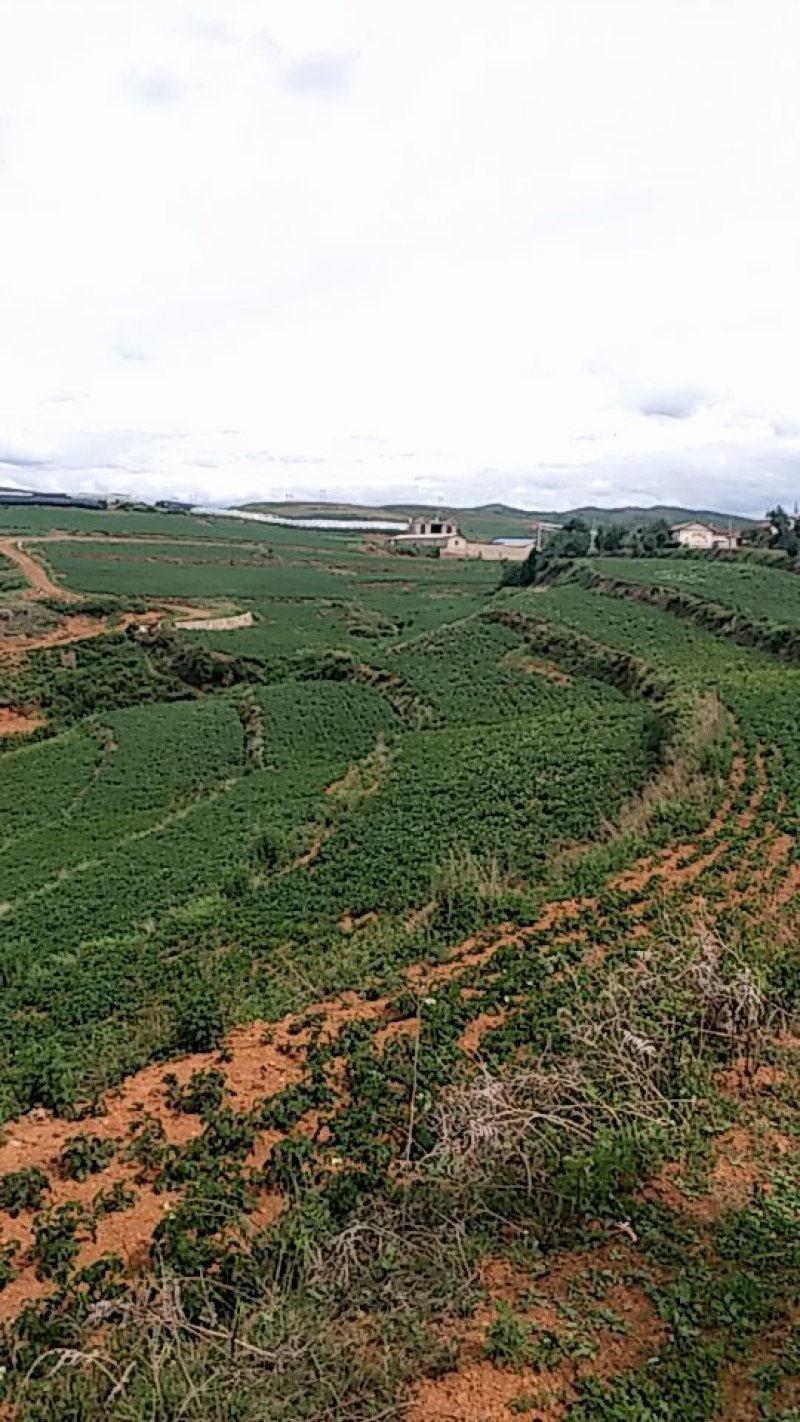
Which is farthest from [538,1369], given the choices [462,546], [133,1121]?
[462,546]

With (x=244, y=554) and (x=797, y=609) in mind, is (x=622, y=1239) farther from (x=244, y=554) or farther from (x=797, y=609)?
(x=244, y=554)

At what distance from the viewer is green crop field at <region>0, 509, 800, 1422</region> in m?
7.25

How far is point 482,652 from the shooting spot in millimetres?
53562

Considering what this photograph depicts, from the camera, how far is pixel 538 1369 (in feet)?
23.4

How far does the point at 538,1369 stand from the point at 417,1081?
189 inches

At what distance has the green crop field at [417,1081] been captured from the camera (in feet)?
23.8

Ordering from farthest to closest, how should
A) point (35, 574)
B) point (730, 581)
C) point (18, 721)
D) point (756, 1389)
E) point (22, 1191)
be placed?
point (35, 574) < point (730, 581) < point (18, 721) < point (22, 1191) < point (756, 1389)

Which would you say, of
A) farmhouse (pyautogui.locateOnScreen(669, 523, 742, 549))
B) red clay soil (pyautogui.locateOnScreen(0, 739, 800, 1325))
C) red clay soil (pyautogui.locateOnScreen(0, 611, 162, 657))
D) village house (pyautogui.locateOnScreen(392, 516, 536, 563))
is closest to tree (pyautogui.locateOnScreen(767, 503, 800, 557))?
farmhouse (pyautogui.locateOnScreen(669, 523, 742, 549))

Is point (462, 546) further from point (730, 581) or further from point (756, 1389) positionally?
point (756, 1389)

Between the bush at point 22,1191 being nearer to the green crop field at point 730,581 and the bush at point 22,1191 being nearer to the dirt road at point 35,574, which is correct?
the green crop field at point 730,581

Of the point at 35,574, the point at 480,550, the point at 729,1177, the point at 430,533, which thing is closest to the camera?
the point at 729,1177

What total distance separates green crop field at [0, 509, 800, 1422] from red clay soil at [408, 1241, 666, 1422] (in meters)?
0.03

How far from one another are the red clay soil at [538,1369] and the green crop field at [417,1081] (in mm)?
26

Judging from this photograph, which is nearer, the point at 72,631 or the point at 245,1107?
the point at 245,1107
